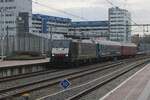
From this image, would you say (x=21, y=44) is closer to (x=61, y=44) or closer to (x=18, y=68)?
(x=61, y=44)

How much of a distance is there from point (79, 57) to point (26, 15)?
63.0m

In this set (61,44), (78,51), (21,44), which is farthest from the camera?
(21,44)

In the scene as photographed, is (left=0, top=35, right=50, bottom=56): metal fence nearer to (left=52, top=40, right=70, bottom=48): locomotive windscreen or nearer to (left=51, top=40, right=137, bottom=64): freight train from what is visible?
(left=51, top=40, right=137, bottom=64): freight train

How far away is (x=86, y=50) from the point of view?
47250 mm

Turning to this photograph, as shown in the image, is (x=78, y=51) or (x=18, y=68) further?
(x=78, y=51)

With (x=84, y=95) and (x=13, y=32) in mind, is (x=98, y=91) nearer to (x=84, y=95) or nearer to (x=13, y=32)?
(x=84, y=95)

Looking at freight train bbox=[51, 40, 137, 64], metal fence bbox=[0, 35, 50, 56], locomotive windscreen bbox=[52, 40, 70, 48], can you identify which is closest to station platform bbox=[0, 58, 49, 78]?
freight train bbox=[51, 40, 137, 64]

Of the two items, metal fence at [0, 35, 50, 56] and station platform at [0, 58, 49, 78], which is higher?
metal fence at [0, 35, 50, 56]

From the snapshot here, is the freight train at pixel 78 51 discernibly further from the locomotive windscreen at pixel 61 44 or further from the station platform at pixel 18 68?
the station platform at pixel 18 68

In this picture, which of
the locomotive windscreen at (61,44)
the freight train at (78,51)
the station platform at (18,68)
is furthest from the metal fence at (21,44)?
the locomotive windscreen at (61,44)

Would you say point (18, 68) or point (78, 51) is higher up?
point (78, 51)

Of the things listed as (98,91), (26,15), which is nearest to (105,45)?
(98,91)

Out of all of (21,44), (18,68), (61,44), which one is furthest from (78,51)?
(21,44)

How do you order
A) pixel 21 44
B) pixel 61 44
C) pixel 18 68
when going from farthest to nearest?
pixel 21 44 < pixel 61 44 < pixel 18 68
